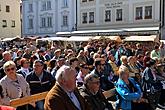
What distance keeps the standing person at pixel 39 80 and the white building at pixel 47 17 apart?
40628 millimetres

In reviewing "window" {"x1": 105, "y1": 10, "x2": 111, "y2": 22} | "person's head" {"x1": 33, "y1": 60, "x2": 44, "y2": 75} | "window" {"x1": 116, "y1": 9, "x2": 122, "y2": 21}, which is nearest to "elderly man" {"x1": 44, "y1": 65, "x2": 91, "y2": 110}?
"person's head" {"x1": 33, "y1": 60, "x2": 44, "y2": 75}

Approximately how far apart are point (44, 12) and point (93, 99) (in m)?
48.3

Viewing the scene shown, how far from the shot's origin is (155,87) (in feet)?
34.4

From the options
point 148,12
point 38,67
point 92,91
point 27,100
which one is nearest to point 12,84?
point 27,100

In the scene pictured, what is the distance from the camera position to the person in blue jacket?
7.15 metres

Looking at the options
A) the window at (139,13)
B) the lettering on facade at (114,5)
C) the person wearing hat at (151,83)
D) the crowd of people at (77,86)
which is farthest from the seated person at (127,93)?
the lettering on facade at (114,5)

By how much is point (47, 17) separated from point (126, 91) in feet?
152

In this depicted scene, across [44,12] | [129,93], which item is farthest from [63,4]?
[129,93]

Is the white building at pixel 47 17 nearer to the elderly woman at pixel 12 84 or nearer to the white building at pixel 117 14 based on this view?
the white building at pixel 117 14

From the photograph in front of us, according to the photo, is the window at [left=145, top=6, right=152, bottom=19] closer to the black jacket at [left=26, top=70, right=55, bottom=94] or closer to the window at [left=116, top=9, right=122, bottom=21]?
the window at [left=116, top=9, right=122, bottom=21]

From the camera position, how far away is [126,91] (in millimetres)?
7172

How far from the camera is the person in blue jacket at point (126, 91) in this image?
7148mm

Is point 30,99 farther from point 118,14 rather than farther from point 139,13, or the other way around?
point 118,14

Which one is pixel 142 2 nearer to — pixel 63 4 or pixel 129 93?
pixel 63 4
